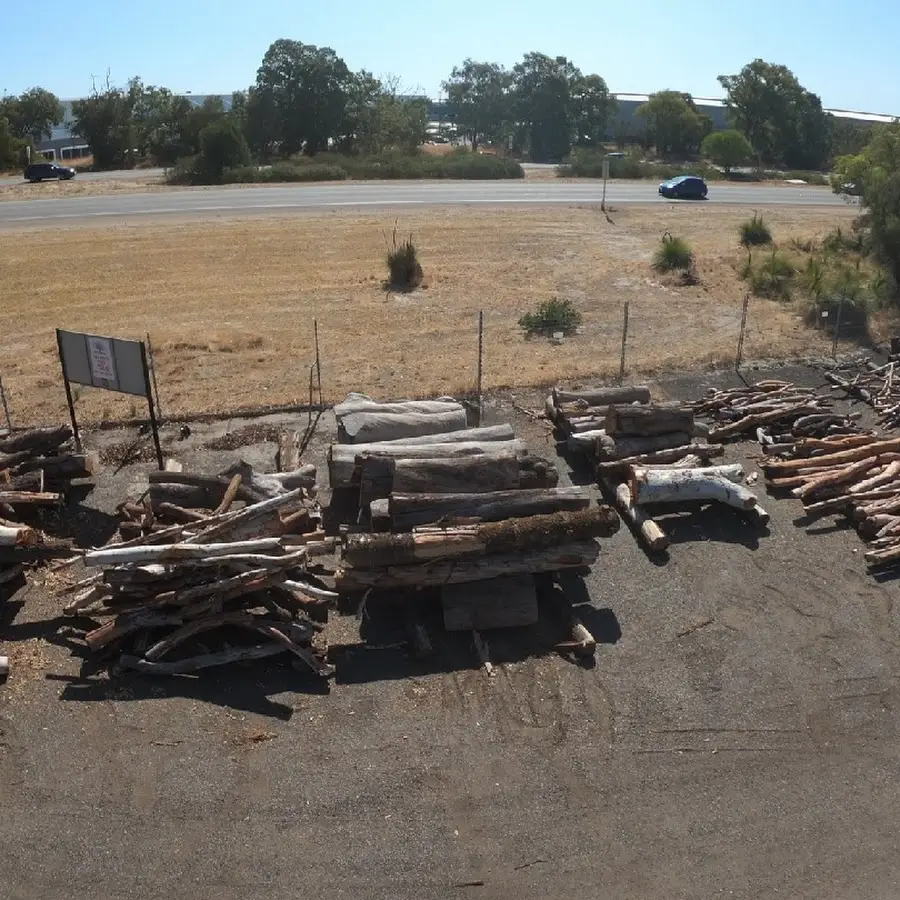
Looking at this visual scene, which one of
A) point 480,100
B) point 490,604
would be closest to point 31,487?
point 490,604

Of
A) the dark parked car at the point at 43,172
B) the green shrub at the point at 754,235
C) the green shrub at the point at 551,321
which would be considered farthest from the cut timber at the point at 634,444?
the dark parked car at the point at 43,172

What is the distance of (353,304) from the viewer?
24.4m

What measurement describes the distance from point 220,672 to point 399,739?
2.20 meters

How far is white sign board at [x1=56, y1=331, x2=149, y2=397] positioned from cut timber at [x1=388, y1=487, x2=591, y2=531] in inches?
192

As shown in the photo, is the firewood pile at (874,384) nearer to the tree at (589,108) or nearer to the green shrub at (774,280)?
the green shrub at (774,280)

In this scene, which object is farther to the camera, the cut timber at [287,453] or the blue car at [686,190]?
the blue car at [686,190]

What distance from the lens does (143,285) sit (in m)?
26.6

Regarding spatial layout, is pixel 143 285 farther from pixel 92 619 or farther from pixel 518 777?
pixel 518 777

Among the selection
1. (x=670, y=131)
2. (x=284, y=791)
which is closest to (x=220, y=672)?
(x=284, y=791)

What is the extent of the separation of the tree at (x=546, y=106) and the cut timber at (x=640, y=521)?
222 feet

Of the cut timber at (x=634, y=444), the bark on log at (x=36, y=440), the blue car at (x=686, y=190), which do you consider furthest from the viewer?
the blue car at (x=686, y=190)

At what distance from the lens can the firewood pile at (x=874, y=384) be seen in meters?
16.2

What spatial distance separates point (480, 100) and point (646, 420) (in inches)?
3327

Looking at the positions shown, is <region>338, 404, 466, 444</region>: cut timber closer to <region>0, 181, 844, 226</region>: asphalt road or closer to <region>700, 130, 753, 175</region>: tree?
<region>0, 181, 844, 226</region>: asphalt road
